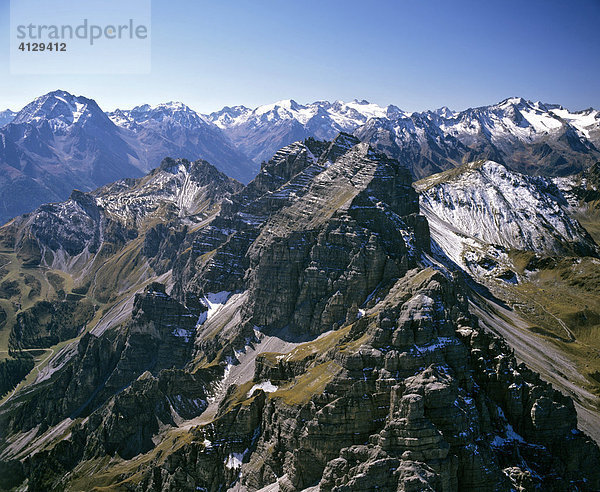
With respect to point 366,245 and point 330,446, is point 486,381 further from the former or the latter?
point 366,245

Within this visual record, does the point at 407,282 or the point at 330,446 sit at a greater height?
the point at 407,282

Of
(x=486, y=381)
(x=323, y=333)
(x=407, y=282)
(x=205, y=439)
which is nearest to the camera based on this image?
(x=486, y=381)

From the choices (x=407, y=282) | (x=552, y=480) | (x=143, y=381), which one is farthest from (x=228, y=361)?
(x=552, y=480)

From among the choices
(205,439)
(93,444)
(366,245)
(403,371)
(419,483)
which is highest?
(366,245)

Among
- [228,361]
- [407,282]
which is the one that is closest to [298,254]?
[228,361]

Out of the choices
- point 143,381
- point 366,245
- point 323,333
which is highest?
point 366,245

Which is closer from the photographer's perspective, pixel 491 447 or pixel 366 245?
pixel 491 447

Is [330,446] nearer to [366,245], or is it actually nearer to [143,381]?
[366,245]

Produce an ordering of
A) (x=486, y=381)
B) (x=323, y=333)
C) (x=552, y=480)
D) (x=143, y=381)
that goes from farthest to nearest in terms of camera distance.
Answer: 1. (x=143, y=381)
2. (x=323, y=333)
3. (x=486, y=381)
4. (x=552, y=480)

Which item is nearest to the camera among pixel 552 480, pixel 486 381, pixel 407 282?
pixel 552 480
